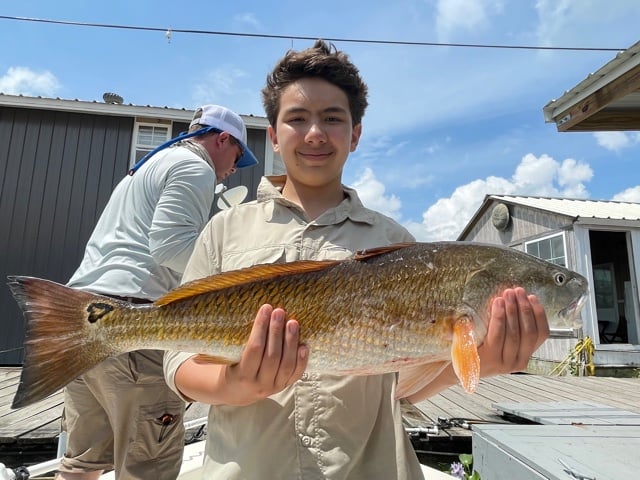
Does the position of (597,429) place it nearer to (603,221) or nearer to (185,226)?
(185,226)

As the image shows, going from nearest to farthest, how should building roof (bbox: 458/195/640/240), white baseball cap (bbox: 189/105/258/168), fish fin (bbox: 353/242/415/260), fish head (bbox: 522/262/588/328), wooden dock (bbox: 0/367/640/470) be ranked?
fish fin (bbox: 353/242/415/260)
fish head (bbox: 522/262/588/328)
white baseball cap (bbox: 189/105/258/168)
wooden dock (bbox: 0/367/640/470)
building roof (bbox: 458/195/640/240)

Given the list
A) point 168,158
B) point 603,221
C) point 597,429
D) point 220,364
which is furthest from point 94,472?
point 603,221

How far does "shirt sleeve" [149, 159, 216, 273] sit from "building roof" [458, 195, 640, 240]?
12.0m

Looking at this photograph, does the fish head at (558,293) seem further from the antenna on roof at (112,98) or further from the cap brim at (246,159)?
the antenna on roof at (112,98)

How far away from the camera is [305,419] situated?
1.78 m

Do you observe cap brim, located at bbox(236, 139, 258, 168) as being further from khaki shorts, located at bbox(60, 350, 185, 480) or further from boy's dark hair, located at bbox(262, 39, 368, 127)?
khaki shorts, located at bbox(60, 350, 185, 480)

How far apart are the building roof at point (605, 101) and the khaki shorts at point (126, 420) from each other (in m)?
5.01

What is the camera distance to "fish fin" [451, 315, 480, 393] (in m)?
1.66

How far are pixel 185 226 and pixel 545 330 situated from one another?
2.20m

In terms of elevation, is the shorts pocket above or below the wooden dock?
above

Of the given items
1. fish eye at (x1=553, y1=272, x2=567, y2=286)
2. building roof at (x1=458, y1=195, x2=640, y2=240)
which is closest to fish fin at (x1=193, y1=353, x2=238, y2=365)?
fish eye at (x1=553, y1=272, x2=567, y2=286)

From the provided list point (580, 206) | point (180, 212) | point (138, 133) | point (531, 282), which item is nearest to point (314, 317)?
point (531, 282)

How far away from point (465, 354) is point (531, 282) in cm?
51

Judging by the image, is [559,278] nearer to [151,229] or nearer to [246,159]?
[151,229]
